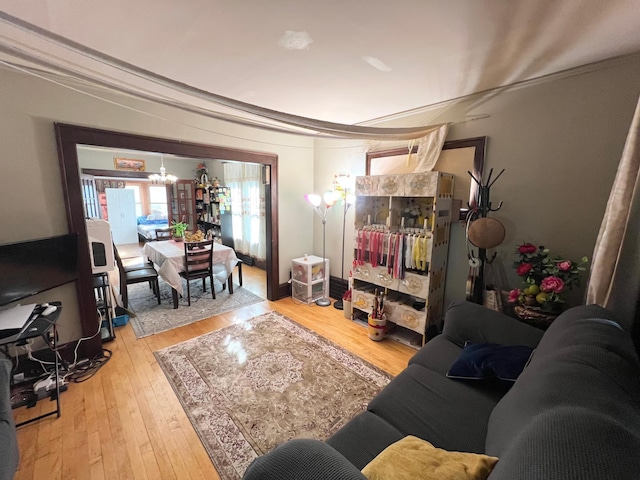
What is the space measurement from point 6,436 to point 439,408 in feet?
6.65

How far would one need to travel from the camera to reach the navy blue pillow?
4.71 feet

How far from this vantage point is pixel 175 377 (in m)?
2.23

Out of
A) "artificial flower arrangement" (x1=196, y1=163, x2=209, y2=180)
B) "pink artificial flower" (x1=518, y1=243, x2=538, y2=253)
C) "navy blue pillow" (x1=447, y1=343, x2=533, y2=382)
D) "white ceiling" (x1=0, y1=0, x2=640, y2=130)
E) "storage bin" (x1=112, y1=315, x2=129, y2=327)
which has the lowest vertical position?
"storage bin" (x1=112, y1=315, x2=129, y2=327)

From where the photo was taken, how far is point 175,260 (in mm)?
3557

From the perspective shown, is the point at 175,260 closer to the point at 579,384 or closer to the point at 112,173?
the point at 579,384

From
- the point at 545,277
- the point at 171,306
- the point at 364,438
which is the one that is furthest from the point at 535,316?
the point at 171,306

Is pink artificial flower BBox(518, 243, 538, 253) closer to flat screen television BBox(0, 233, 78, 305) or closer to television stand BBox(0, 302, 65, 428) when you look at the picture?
television stand BBox(0, 302, 65, 428)

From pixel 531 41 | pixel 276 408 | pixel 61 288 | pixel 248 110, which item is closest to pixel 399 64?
pixel 531 41

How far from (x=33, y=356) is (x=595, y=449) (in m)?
3.57

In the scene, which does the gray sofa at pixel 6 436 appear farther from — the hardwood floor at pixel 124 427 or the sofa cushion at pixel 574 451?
the sofa cushion at pixel 574 451

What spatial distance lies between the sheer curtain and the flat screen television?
2.94 meters

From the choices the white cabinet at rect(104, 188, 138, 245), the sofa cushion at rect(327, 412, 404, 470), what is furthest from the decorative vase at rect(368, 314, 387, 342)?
the white cabinet at rect(104, 188, 138, 245)

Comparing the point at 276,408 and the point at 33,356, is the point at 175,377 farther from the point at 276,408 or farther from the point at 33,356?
the point at 33,356

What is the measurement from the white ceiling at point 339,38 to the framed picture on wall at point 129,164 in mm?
5480
